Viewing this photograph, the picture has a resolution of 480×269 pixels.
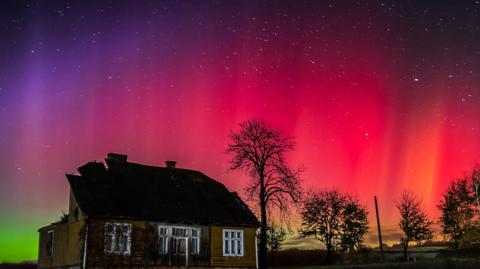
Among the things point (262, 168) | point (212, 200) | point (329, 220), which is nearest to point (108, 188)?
point (212, 200)

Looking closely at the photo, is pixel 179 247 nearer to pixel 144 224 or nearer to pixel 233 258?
pixel 144 224

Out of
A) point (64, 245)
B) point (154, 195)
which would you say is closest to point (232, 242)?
point (154, 195)

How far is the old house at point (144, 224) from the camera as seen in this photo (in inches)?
1198

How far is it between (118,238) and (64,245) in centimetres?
395

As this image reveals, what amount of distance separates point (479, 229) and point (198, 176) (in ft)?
82.1

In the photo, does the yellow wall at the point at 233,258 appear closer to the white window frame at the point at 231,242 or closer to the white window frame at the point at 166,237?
the white window frame at the point at 231,242

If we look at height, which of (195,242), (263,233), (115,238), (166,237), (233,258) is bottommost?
(233,258)

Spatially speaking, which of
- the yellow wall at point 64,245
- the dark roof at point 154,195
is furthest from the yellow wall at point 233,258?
the yellow wall at point 64,245

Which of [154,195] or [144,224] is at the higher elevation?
[154,195]

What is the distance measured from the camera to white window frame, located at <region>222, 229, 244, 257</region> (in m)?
35.7

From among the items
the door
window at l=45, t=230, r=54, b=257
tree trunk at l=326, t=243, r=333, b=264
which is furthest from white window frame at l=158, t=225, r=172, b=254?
tree trunk at l=326, t=243, r=333, b=264

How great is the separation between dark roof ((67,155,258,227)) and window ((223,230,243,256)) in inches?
26.9

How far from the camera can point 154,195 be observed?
35125 mm

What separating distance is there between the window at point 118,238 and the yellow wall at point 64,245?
1.50 metres
